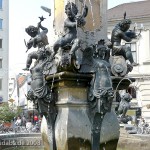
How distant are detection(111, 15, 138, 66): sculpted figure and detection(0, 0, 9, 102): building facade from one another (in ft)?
141

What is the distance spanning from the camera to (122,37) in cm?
859

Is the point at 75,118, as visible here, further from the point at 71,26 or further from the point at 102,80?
the point at 71,26

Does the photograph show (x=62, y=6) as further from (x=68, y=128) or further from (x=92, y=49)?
(x=68, y=128)

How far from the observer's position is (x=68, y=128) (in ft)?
24.2

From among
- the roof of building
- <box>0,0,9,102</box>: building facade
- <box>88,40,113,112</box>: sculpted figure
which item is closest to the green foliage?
the roof of building

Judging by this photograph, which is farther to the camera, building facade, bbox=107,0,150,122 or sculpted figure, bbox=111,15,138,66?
building facade, bbox=107,0,150,122

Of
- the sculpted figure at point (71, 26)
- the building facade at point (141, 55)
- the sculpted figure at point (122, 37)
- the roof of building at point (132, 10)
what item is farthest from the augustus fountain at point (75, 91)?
the roof of building at point (132, 10)

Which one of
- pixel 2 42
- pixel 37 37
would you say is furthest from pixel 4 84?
pixel 37 37

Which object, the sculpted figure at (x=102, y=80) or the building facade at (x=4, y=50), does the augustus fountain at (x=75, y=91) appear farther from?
the building facade at (x=4, y=50)

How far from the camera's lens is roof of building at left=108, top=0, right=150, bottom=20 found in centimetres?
3784

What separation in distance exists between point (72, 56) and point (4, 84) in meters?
45.5

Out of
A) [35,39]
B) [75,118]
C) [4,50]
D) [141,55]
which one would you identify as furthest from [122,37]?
[4,50]

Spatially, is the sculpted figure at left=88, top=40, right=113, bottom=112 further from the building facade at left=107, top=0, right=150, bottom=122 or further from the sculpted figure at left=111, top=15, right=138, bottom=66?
the building facade at left=107, top=0, right=150, bottom=122

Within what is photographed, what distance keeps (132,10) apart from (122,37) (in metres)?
31.9
